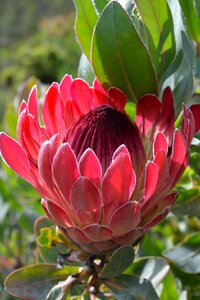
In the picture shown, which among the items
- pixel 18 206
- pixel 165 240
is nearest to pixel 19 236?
pixel 18 206

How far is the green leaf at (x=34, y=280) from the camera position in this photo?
896mm

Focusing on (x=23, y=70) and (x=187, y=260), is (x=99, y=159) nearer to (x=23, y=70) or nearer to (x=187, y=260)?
(x=187, y=260)

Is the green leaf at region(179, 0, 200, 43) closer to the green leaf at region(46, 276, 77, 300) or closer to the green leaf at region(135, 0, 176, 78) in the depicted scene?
the green leaf at region(135, 0, 176, 78)

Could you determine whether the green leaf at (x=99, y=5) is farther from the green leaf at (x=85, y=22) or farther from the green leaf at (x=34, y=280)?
the green leaf at (x=34, y=280)

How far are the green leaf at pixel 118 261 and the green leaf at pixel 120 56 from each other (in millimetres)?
242

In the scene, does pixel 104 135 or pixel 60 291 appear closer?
pixel 104 135

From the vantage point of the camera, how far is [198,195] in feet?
3.51

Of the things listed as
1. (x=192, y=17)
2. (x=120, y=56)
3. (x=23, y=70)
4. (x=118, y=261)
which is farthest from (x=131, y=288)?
(x=23, y=70)

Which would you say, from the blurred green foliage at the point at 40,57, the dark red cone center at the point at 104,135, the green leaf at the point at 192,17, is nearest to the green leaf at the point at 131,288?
the dark red cone center at the point at 104,135

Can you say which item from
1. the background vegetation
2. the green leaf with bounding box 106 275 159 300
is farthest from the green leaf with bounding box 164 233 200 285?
the green leaf with bounding box 106 275 159 300

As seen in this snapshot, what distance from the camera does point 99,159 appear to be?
0.76 m

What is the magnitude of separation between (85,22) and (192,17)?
0.66 ft

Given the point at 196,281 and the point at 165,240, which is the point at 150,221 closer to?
the point at 196,281

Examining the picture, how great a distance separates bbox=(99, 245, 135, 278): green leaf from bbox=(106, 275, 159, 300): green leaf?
0.03 metres
